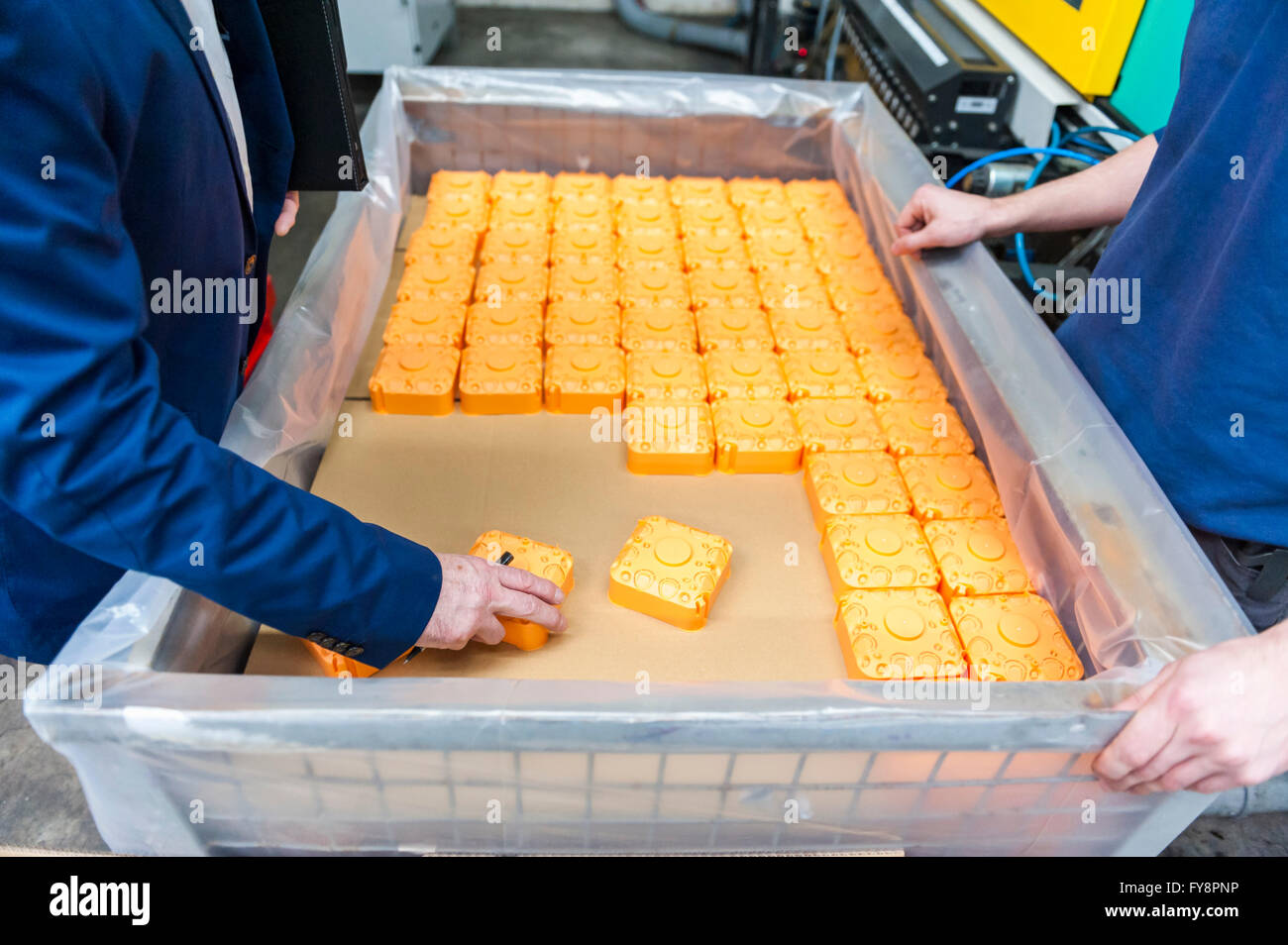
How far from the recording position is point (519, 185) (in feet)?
6.88

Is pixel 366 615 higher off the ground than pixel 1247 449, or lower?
lower

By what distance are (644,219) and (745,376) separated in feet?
2.06

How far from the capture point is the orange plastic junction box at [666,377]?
158 cm

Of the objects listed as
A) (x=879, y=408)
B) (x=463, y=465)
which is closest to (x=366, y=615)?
(x=463, y=465)

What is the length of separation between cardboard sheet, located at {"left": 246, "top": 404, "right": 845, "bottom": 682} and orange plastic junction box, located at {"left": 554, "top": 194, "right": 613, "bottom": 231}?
638mm

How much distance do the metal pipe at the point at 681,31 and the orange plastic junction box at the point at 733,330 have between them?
155 inches

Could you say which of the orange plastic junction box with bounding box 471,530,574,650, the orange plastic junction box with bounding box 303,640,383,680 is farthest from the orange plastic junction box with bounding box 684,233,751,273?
the orange plastic junction box with bounding box 303,640,383,680

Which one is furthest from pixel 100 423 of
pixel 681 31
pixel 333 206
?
pixel 681 31

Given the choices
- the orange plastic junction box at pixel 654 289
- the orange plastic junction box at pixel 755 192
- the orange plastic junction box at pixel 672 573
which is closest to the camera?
the orange plastic junction box at pixel 672 573

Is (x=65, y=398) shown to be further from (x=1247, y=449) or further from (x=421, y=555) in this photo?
(x=1247, y=449)

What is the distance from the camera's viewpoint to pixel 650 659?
1211 mm

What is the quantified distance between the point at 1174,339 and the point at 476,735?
1050mm

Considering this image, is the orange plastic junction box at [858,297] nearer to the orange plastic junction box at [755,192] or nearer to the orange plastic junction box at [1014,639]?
the orange plastic junction box at [755,192]

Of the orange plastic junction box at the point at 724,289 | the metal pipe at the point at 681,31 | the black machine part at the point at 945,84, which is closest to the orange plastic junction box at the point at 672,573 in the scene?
the orange plastic junction box at the point at 724,289
